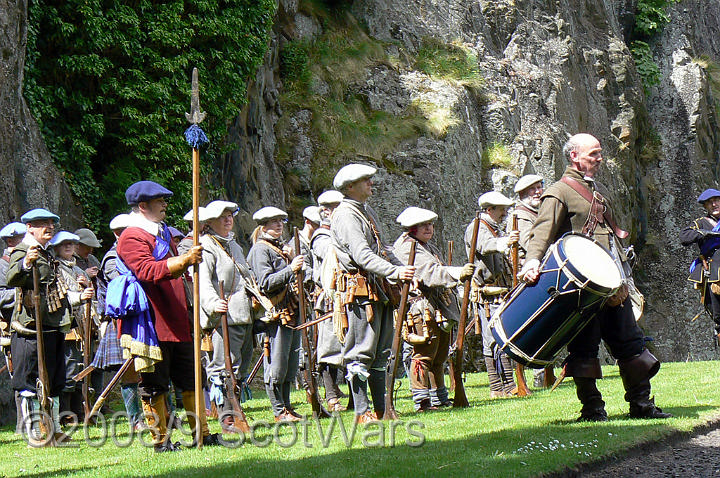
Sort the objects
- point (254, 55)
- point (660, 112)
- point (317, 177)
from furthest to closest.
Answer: point (660, 112) → point (317, 177) → point (254, 55)

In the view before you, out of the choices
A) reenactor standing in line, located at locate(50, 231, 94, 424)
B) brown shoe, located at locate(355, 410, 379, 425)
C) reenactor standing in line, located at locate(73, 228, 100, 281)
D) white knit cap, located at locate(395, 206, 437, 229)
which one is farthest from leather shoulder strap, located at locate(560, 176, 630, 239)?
reenactor standing in line, located at locate(73, 228, 100, 281)

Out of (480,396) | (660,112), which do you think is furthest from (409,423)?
(660,112)

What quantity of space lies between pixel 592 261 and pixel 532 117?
19838mm

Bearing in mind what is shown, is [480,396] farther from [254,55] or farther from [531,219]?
[254,55]

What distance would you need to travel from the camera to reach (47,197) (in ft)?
46.1

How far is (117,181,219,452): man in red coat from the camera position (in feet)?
22.9

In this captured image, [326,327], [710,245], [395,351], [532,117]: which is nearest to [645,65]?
[532,117]

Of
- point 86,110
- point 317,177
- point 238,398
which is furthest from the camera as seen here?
point 317,177

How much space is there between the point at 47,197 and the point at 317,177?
8.29m

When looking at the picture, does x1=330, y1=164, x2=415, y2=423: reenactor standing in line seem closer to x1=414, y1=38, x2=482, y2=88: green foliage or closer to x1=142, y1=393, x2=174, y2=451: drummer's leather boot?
x1=142, y1=393, x2=174, y2=451: drummer's leather boot

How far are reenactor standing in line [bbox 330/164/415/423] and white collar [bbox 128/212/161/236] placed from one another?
173cm

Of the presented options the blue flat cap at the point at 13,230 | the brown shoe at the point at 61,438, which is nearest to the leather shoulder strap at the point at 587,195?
the brown shoe at the point at 61,438

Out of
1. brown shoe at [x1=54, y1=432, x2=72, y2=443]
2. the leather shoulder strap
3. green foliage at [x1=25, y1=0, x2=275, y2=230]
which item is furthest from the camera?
green foliage at [x1=25, y1=0, x2=275, y2=230]

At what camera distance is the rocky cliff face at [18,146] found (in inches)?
520
